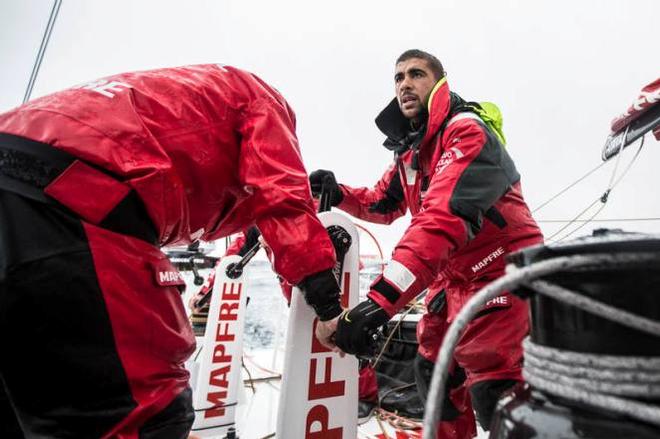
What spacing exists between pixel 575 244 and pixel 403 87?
5.34 ft

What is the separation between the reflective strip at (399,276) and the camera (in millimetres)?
947

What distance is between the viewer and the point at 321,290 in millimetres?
853

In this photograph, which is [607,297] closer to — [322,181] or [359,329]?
[359,329]

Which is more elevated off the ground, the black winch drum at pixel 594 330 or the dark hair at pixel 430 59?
the dark hair at pixel 430 59

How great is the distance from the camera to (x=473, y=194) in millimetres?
1054

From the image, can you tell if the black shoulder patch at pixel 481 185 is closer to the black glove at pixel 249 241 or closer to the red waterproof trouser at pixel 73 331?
the red waterproof trouser at pixel 73 331

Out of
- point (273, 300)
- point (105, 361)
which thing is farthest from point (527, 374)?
point (273, 300)

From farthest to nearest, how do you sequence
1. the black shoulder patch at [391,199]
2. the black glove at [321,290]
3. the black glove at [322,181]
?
the black shoulder patch at [391,199] < the black glove at [322,181] < the black glove at [321,290]

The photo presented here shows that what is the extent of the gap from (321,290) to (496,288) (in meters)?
0.62

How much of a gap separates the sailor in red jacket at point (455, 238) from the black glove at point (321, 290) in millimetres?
55

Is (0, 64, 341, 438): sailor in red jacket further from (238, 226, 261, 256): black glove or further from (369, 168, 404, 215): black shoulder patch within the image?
(238, 226, 261, 256): black glove

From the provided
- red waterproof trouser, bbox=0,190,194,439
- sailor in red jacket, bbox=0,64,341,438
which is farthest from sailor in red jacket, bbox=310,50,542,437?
red waterproof trouser, bbox=0,190,194,439

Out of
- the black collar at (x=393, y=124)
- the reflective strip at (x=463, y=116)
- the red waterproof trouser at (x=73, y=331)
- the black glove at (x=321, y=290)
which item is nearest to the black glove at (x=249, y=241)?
the black collar at (x=393, y=124)

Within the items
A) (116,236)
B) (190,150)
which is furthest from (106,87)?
(116,236)
